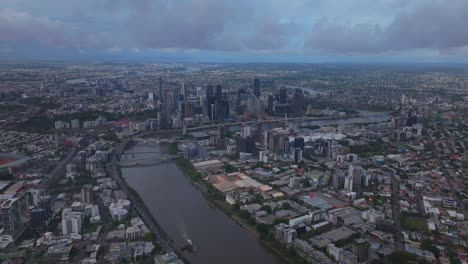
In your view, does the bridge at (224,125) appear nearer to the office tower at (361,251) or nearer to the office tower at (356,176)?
the office tower at (356,176)

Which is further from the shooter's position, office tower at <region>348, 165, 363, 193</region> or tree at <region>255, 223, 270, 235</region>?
office tower at <region>348, 165, 363, 193</region>

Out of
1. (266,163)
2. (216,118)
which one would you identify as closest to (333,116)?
(216,118)

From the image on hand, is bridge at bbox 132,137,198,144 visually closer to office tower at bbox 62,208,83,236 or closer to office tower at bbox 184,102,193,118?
office tower at bbox 184,102,193,118

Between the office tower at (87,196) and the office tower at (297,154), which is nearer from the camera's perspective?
the office tower at (87,196)

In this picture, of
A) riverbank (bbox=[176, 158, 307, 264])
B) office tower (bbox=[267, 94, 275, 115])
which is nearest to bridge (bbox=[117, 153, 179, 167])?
riverbank (bbox=[176, 158, 307, 264])

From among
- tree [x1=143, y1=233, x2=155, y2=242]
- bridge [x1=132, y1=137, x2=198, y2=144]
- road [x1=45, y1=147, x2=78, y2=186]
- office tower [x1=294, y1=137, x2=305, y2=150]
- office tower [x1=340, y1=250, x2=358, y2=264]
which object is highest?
office tower [x1=294, y1=137, x2=305, y2=150]

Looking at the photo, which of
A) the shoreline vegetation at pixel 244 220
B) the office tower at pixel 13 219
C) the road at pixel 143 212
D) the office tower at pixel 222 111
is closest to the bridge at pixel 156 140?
the road at pixel 143 212

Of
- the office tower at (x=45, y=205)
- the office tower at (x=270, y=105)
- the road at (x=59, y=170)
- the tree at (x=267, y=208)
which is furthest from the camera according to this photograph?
the office tower at (x=270, y=105)

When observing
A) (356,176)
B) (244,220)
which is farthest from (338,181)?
(244,220)
